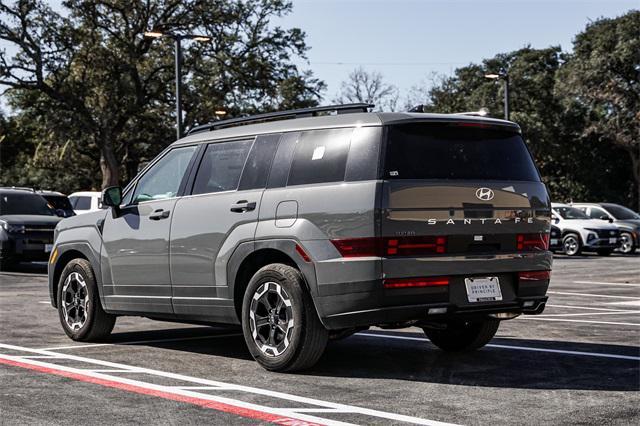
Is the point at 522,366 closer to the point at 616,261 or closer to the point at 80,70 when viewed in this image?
the point at 616,261

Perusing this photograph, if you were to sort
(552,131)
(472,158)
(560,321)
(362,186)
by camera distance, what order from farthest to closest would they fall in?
(552,131), (560,321), (472,158), (362,186)

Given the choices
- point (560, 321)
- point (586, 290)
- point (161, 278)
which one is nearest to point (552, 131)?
point (586, 290)

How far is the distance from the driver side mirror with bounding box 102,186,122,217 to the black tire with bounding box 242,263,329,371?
2.30 m

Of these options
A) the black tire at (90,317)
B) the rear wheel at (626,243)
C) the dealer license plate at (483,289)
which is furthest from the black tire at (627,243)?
the dealer license plate at (483,289)

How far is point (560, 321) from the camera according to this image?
1166 centimetres

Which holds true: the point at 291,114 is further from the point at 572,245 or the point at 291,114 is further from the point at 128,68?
the point at 128,68

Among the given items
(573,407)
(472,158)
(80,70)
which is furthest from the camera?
(80,70)

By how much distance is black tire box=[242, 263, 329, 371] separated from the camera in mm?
7371

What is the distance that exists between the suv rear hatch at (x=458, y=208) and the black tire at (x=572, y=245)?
2344 centimetres

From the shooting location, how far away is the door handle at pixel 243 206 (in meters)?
7.96

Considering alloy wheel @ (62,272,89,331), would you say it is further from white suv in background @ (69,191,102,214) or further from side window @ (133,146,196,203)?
white suv in background @ (69,191,102,214)

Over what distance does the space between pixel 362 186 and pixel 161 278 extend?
2.53 m

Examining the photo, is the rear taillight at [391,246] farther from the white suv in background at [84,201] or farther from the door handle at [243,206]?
the white suv in background at [84,201]

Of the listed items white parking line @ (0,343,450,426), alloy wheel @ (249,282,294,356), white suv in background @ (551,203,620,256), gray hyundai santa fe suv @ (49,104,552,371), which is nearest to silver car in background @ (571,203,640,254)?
white suv in background @ (551,203,620,256)
